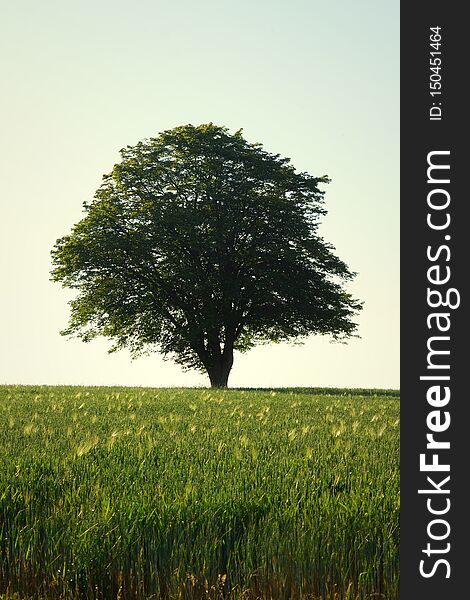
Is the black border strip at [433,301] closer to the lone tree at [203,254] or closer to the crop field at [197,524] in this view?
the crop field at [197,524]

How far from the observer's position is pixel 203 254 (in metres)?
39.6

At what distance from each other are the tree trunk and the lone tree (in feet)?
0.20

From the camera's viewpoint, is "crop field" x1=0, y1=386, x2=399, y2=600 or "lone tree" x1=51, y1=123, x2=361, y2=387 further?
"lone tree" x1=51, y1=123, x2=361, y2=387

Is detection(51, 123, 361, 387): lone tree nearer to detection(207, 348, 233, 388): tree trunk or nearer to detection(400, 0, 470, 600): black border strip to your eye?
detection(207, 348, 233, 388): tree trunk

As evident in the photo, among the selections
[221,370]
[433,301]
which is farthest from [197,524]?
[221,370]

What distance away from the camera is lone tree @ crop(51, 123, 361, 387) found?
3869 centimetres

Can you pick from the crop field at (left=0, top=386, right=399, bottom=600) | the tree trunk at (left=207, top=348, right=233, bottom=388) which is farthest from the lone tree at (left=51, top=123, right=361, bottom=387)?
the crop field at (left=0, top=386, right=399, bottom=600)

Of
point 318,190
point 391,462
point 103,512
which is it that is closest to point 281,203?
point 318,190

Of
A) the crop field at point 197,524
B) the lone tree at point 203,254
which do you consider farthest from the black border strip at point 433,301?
the lone tree at point 203,254

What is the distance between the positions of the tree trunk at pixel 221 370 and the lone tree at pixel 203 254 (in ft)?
0.20

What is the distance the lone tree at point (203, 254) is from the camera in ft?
127

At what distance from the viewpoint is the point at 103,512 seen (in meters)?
6.08

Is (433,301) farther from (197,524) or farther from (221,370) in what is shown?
(221,370)

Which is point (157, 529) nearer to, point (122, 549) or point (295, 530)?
point (122, 549)
